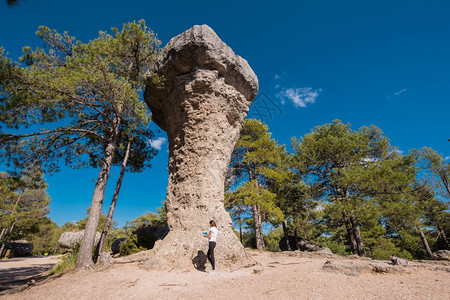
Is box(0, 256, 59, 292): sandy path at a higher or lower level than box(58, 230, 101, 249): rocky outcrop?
lower

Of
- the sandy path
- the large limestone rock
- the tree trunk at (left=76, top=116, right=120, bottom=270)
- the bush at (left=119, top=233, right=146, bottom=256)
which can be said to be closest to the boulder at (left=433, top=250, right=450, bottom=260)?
the large limestone rock

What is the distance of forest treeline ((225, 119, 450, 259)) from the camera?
11.1 meters

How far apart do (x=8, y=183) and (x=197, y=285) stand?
871 centimetres

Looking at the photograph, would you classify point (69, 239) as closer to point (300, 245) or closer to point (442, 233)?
point (300, 245)

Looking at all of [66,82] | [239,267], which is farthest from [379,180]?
[66,82]

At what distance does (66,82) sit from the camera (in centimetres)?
654

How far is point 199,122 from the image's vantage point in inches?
371

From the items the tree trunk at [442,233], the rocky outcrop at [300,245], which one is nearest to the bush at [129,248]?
the rocky outcrop at [300,245]

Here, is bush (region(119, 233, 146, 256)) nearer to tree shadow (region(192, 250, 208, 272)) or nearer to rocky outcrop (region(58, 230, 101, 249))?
tree shadow (region(192, 250, 208, 272))

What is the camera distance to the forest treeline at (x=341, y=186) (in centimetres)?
1112

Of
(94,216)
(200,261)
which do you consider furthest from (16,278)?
(200,261)

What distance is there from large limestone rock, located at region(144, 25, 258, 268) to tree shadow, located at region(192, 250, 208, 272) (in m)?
0.55

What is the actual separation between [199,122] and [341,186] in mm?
9668

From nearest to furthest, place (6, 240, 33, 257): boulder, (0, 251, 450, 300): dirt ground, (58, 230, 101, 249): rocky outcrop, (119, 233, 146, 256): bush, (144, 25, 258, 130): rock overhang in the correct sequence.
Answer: (0, 251, 450, 300): dirt ground, (144, 25, 258, 130): rock overhang, (119, 233, 146, 256): bush, (58, 230, 101, 249): rocky outcrop, (6, 240, 33, 257): boulder
